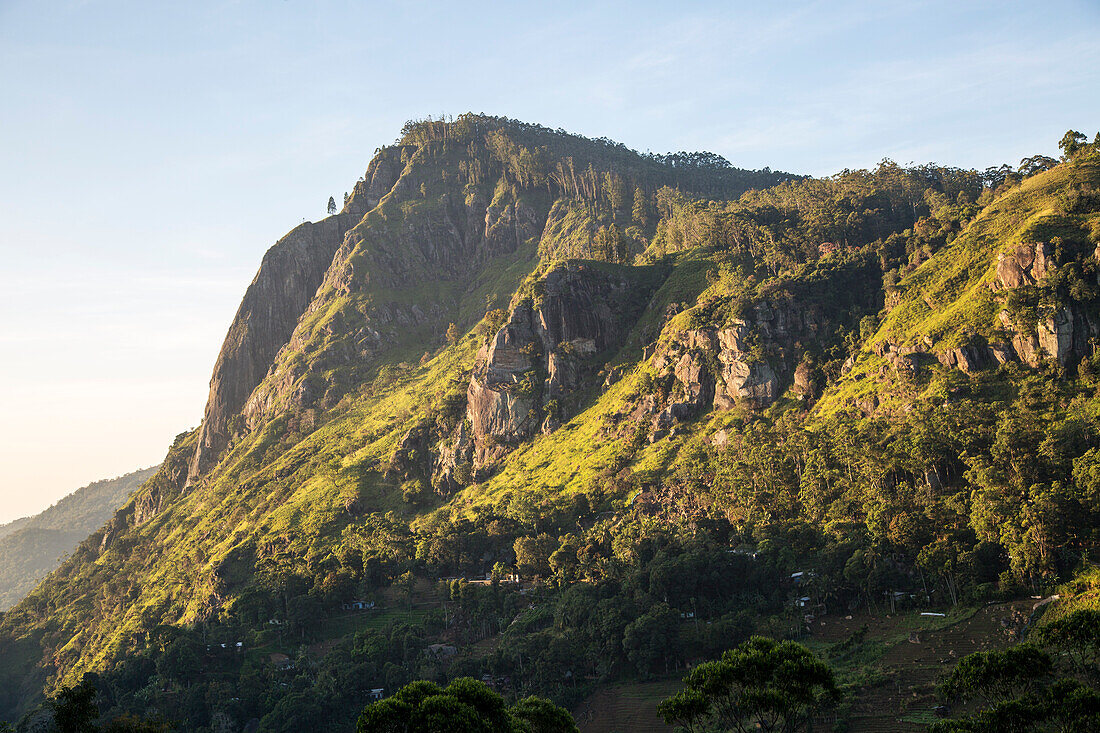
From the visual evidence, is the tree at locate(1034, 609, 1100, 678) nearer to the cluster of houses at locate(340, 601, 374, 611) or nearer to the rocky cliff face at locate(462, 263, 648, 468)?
the cluster of houses at locate(340, 601, 374, 611)

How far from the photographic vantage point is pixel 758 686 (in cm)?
4966

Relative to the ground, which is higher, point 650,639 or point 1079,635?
point 1079,635

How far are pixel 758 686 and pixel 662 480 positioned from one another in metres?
69.6

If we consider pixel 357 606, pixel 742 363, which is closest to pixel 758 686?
pixel 357 606

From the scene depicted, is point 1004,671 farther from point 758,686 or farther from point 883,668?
point 883,668

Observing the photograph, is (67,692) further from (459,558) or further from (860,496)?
(860,496)

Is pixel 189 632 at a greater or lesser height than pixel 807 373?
lesser

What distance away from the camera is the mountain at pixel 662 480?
82.1 m

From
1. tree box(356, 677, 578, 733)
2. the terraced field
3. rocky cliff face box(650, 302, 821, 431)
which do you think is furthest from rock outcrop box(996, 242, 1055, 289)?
tree box(356, 677, 578, 733)

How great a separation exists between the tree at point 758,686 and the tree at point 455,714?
26.7 ft

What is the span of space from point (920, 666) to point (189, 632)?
3474 inches

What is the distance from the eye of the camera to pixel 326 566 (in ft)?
401

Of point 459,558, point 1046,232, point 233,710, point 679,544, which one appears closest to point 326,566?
point 459,558

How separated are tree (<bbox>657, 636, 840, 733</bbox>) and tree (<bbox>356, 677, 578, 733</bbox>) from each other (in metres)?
8.13
